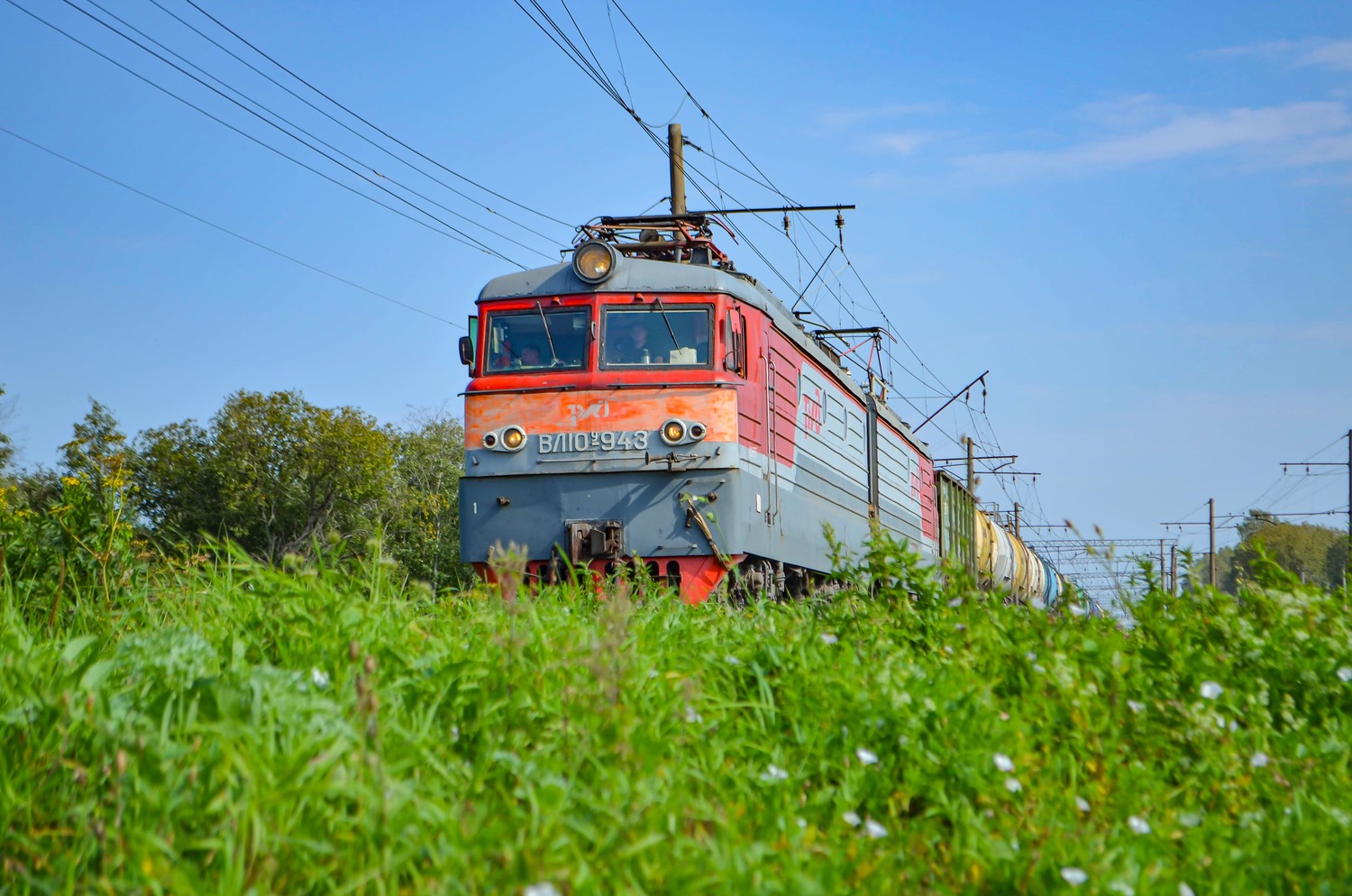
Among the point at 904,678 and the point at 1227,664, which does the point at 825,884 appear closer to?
the point at 904,678

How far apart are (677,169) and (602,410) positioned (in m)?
9.24

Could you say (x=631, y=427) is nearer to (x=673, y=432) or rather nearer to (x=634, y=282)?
(x=673, y=432)

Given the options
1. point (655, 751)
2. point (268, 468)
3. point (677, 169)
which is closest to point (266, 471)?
point (268, 468)

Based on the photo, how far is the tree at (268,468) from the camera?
136 ft

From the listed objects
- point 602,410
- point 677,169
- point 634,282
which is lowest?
point 602,410

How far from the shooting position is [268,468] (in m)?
41.8

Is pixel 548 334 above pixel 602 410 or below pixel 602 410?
above


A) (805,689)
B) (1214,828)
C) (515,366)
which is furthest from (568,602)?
(515,366)

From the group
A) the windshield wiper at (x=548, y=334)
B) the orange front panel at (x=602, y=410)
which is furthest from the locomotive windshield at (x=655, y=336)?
the windshield wiper at (x=548, y=334)

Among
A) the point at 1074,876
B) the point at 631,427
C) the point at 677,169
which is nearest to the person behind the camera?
the point at 1074,876

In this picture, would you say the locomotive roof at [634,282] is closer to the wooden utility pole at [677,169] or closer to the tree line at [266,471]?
the wooden utility pole at [677,169]

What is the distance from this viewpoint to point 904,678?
14.7ft

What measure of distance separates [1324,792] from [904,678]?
1.39 metres

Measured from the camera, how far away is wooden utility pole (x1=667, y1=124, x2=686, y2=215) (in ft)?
62.4
